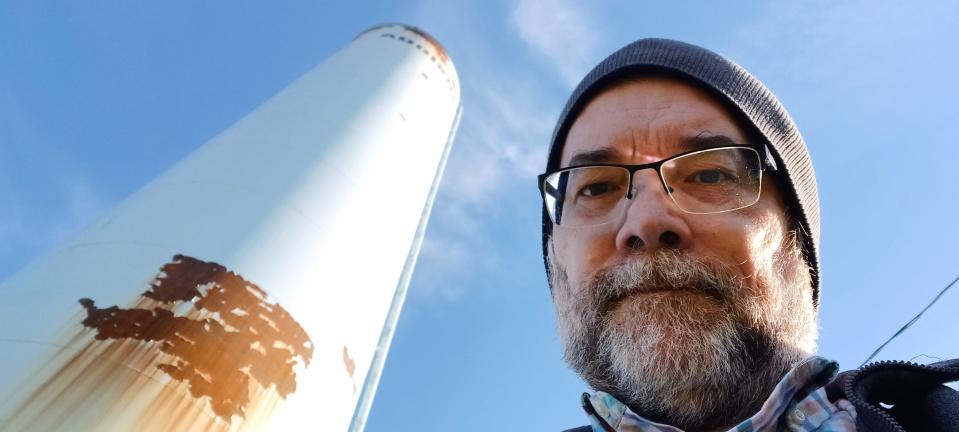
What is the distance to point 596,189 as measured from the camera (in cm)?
168

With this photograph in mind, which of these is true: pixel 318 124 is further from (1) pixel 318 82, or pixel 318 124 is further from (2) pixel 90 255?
(2) pixel 90 255

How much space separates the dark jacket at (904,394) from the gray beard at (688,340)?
0.18 meters

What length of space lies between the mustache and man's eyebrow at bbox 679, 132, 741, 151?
404 mm

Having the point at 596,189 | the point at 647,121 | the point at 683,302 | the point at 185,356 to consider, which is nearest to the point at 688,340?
the point at 683,302

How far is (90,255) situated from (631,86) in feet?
7.98

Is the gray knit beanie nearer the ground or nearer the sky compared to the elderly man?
nearer the sky

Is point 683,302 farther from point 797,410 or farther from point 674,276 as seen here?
point 797,410

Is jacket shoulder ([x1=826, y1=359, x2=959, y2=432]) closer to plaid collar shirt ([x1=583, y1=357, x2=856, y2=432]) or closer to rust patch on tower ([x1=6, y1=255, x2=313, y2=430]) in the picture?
plaid collar shirt ([x1=583, y1=357, x2=856, y2=432])

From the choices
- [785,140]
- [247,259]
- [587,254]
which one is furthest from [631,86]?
[247,259]

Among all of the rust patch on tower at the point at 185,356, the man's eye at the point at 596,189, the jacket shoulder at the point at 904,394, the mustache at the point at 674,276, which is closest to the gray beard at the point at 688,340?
the mustache at the point at 674,276

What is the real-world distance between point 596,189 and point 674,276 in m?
0.42

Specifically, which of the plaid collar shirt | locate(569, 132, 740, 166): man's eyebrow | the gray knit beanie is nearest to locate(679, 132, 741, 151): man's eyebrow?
locate(569, 132, 740, 166): man's eyebrow

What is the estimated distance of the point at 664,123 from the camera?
5.62ft

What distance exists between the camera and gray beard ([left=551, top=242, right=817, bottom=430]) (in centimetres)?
129
